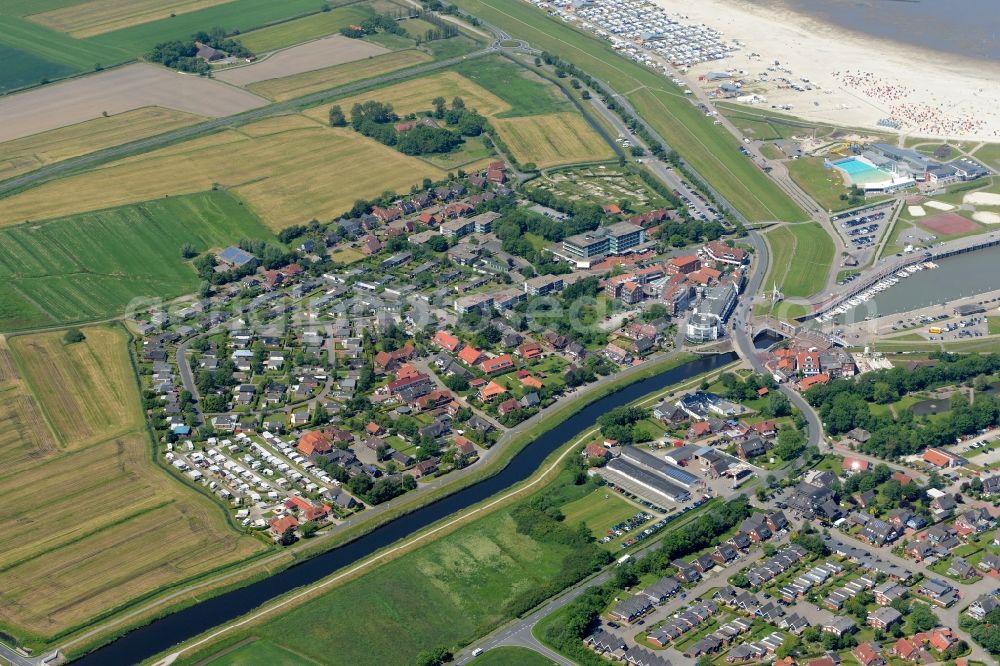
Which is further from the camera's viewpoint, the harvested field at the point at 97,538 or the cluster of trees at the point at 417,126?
the cluster of trees at the point at 417,126

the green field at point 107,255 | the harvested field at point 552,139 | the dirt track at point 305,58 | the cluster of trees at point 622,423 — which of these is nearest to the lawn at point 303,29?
the dirt track at point 305,58

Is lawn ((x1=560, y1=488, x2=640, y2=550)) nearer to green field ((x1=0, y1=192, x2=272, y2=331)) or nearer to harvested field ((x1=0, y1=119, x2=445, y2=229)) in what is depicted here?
green field ((x1=0, y1=192, x2=272, y2=331))

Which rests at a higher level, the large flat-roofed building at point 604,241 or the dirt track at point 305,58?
the dirt track at point 305,58

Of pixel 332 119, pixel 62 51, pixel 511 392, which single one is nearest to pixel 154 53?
pixel 62 51

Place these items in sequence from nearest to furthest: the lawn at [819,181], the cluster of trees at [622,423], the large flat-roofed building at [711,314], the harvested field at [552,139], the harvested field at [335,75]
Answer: the cluster of trees at [622,423]
the large flat-roofed building at [711,314]
the lawn at [819,181]
the harvested field at [552,139]
the harvested field at [335,75]

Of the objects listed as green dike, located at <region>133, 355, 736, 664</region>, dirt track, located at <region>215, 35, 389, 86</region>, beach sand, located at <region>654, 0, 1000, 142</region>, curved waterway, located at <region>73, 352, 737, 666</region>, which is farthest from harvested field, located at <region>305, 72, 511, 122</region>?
green dike, located at <region>133, 355, 736, 664</region>

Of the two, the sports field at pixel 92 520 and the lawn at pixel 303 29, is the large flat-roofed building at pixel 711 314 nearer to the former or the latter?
the sports field at pixel 92 520
